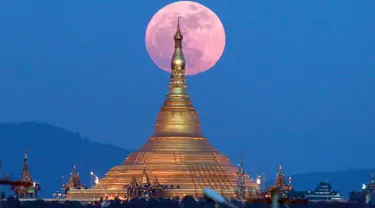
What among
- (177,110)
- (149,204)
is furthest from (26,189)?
(149,204)

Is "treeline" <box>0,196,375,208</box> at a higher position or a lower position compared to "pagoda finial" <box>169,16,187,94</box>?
lower

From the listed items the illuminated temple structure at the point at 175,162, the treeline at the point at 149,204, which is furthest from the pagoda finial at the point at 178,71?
the treeline at the point at 149,204

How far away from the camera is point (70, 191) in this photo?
344 feet

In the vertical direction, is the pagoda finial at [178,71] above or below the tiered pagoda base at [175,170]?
above

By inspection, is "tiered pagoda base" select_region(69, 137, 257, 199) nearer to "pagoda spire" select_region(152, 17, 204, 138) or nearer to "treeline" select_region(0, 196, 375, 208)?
"pagoda spire" select_region(152, 17, 204, 138)

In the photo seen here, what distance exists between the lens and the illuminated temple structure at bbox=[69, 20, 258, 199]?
102 m

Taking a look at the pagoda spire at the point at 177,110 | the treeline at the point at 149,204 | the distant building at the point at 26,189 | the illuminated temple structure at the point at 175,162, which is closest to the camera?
the treeline at the point at 149,204

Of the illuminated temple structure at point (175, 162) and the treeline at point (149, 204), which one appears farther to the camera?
the illuminated temple structure at point (175, 162)

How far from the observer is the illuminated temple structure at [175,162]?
102 meters

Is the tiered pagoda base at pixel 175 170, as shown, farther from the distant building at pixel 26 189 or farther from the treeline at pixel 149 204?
the distant building at pixel 26 189

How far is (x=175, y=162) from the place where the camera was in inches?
4065

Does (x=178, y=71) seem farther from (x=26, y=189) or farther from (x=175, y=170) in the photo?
(x=26, y=189)

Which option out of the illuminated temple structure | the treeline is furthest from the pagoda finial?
the treeline

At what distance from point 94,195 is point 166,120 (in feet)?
18.6
